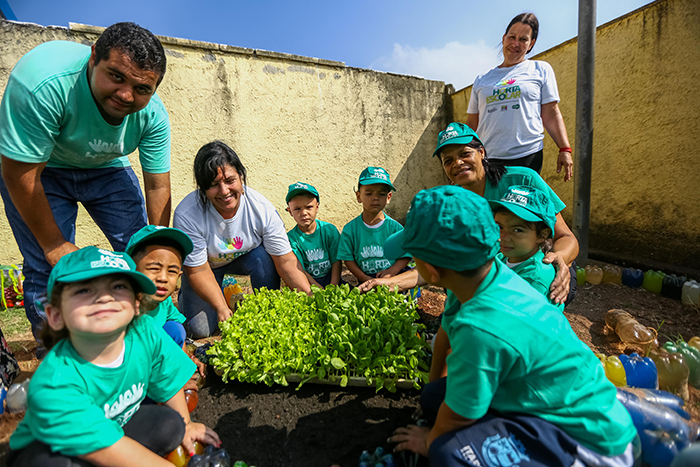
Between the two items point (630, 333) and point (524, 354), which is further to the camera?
point (630, 333)

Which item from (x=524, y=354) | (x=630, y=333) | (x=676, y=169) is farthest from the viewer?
(x=676, y=169)

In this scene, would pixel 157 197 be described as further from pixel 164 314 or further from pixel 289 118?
pixel 289 118

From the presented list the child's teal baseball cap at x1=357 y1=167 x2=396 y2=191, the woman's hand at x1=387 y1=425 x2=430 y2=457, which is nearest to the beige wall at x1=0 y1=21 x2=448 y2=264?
the child's teal baseball cap at x1=357 y1=167 x2=396 y2=191

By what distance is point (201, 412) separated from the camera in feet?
6.88

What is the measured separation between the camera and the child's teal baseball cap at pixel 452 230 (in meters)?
1.25

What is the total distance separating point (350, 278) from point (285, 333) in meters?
2.62

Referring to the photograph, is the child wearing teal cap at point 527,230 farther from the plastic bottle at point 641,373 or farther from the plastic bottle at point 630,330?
the plastic bottle at point 630,330

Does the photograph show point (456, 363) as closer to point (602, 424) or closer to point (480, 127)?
point (602, 424)

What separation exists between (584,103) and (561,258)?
269 cm

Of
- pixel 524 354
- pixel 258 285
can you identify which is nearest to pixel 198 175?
pixel 258 285

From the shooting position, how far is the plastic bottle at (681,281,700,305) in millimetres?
3268

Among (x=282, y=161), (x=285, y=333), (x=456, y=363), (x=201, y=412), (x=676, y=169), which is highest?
(x=282, y=161)

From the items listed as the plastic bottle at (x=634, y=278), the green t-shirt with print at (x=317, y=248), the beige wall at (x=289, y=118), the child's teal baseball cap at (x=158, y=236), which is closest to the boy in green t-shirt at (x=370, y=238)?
the green t-shirt with print at (x=317, y=248)

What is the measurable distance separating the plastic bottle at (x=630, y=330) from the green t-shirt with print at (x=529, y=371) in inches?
64.9
